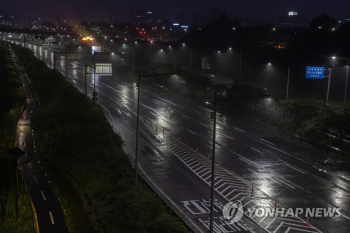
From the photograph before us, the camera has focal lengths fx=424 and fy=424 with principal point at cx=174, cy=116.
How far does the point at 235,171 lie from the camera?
28922 mm

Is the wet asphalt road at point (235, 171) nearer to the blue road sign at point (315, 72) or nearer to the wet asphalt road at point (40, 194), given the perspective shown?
the wet asphalt road at point (40, 194)

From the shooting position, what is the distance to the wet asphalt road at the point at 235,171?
21141 mm

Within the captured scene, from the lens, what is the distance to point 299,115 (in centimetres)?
3991

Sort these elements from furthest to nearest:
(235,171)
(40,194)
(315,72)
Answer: (315,72), (235,171), (40,194)

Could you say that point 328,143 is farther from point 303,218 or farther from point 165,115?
point 165,115

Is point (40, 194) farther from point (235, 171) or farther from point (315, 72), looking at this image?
point (315, 72)

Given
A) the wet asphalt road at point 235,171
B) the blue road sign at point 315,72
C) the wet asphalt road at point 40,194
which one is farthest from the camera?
the blue road sign at point 315,72

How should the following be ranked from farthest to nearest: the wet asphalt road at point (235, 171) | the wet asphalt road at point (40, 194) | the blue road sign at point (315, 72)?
the blue road sign at point (315, 72) → the wet asphalt road at point (235, 171) → the wet asphalt road at point (40, 194)

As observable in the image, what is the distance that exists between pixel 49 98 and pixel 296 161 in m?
37.5

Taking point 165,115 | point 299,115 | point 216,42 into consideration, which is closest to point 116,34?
point 216,42

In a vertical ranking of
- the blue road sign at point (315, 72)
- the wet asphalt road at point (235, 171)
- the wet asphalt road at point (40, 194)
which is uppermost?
the blue road sign at point (315, 72)

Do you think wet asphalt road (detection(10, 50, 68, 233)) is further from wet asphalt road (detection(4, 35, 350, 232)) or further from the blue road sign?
the blue road sign

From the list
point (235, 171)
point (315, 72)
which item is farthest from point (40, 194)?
point (315, 72)

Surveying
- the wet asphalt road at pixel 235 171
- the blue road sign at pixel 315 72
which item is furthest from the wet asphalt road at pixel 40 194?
the blue road sign at pixel 315 72
